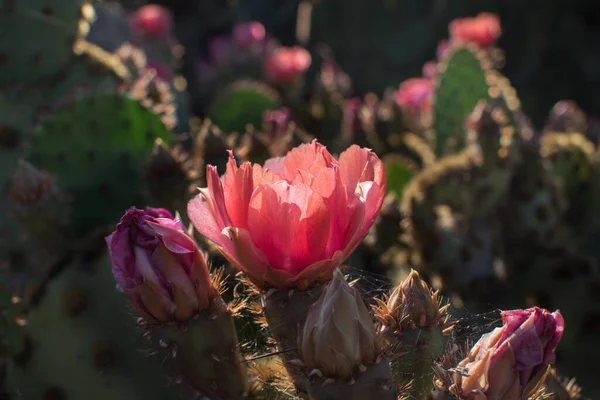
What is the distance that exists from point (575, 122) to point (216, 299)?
2.35 metres

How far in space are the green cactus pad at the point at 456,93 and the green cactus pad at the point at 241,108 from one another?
22.5 inches

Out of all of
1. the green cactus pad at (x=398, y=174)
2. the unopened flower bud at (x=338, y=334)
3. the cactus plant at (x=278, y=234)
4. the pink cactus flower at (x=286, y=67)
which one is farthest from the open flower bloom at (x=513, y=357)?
the pink cactus flower at (x=286, y=67)

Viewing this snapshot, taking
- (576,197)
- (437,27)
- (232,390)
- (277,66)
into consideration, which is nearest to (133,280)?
(232,390)

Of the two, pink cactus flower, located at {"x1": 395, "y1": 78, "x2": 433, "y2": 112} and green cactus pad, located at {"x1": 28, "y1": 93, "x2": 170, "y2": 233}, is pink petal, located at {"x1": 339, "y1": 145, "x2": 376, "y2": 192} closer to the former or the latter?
green cactus pad, located at {"x1": 28, "y1": 93, "x2": 170, "y2": 233}

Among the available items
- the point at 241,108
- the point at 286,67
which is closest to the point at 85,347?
the point at 241,108

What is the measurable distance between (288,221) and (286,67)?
2.79 meters

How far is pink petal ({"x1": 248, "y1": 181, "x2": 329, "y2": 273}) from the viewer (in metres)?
0.84

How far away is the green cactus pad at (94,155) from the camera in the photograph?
5.75 feet

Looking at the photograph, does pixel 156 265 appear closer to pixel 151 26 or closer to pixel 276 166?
pixel 276 166

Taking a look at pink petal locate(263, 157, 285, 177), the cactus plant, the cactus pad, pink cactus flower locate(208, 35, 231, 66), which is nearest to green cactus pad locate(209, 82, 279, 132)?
the cactus plant

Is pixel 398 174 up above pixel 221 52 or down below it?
above

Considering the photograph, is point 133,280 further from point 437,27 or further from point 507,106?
point 437,27

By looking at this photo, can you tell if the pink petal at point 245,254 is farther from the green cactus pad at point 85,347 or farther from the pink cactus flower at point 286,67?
the pink cactus flower at point 286,67

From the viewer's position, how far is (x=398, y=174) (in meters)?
2.45
